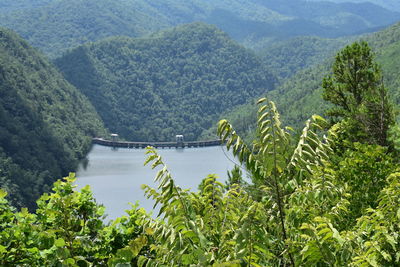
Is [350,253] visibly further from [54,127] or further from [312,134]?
[54,127]

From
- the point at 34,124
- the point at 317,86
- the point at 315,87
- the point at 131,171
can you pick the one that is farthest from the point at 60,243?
the point at 315,87

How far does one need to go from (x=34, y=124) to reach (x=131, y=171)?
1130 inches

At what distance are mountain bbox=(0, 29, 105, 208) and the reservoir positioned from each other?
5595 mm

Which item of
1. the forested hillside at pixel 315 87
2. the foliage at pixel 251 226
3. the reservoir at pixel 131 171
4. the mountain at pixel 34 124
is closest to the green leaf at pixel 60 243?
the foliage at pixel 251 226

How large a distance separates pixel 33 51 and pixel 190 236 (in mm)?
193355

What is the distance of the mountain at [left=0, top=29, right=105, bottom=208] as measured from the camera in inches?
4245

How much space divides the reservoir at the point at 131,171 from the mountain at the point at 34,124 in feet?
18.4

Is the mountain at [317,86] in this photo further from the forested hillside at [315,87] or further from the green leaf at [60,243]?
the green leaf at [60,243]

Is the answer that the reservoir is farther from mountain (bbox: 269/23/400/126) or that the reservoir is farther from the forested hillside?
mountain (bbox: 269/23/400/126)

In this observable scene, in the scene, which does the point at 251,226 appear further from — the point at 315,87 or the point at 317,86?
the point at 315,87

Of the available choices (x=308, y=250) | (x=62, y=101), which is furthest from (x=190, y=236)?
(x=62, y=101)

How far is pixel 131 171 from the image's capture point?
441 ft

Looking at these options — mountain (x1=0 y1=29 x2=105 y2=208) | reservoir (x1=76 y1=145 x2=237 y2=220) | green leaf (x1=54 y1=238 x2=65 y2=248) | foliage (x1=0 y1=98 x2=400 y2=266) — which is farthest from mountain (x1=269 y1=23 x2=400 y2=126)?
green leaf (x1=54 y1=238 x2=65 y2=248)

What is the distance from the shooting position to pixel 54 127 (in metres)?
152
